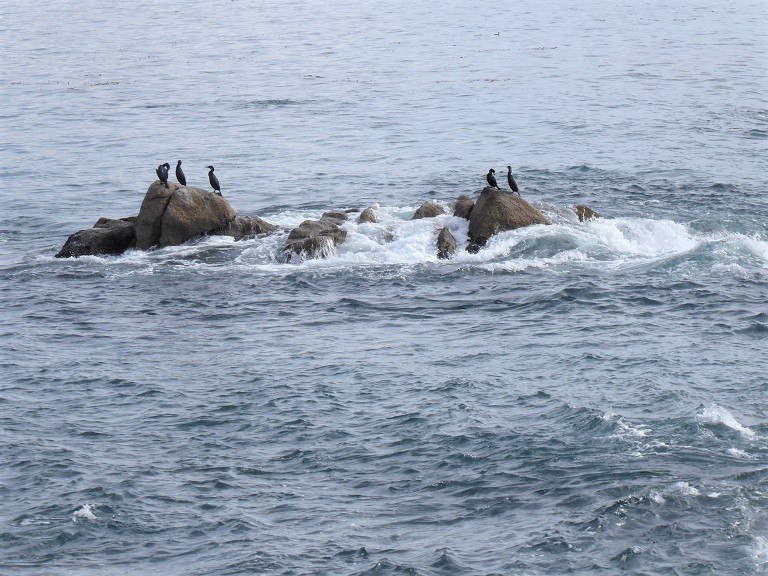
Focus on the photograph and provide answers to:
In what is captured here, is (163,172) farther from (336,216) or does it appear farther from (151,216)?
(336,216)

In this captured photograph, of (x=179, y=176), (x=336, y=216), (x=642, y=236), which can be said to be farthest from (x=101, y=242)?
(x=642, y=236)

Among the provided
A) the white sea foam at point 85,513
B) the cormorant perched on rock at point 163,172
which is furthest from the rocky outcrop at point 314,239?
the white sea foam at point 85,513

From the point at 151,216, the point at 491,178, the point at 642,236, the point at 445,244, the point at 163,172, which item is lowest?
the point at 642,236

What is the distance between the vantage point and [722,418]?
2177 cm

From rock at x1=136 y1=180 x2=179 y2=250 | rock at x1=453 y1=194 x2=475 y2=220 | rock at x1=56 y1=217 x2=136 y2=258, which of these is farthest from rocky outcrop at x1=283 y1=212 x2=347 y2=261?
rock at x1=56 y1=217 x2=136 y2=258

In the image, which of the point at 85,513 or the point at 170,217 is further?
the point at 170,217

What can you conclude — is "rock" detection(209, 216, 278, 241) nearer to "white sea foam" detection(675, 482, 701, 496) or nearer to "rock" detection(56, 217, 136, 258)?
"rock" detection(56, 217, 136, 258)

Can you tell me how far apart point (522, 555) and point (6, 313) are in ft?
57.0

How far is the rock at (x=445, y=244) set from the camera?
106 ft

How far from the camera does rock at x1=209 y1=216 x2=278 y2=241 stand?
34.6 m

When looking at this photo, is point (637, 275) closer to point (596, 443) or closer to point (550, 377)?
point (550, 377)

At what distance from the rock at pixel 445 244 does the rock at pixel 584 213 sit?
14.4 ft

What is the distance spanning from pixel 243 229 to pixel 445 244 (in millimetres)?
6493

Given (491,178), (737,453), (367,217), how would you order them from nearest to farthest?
1. (737,453)
2. (491,178)
3. (367,217)
